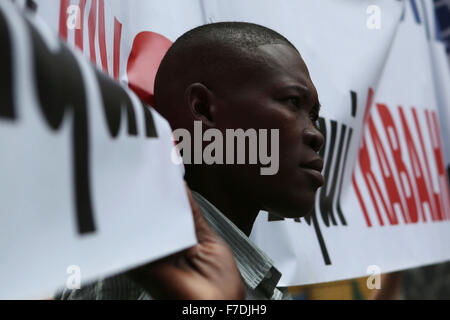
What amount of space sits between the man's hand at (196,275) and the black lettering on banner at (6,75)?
0.81 feet

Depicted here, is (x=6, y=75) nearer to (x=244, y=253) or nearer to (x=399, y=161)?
(x=244, y=253)

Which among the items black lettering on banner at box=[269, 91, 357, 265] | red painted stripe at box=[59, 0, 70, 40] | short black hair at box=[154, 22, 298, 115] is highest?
red painted stripe at box=[59, 0, 70, 40]

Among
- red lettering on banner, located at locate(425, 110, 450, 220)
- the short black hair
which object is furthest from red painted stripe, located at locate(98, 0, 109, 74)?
red lettering on banner, located at locate(425, 110, 450, 220)

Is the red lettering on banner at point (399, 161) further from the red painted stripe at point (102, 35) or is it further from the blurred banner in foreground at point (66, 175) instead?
the blurred banner in foreground at point (66, 175)

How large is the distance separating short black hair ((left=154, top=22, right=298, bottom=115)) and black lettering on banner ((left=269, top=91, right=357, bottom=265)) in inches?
28.5

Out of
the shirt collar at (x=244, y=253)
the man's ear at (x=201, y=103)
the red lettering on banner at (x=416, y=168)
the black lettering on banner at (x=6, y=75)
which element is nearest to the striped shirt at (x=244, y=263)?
the shirt collar at (x=244, y=253)

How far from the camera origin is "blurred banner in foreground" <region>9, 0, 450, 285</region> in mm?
1479

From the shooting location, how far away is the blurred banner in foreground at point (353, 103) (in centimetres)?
148

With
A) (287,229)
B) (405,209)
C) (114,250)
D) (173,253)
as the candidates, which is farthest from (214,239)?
(405,209)

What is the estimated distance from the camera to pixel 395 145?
2107mm

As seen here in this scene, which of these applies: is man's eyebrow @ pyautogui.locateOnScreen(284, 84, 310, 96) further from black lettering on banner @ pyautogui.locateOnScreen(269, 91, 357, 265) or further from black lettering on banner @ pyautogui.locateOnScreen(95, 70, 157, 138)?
black lettering on banner @ pyautogui.locateOnScreen(269, 91, 357, 265)

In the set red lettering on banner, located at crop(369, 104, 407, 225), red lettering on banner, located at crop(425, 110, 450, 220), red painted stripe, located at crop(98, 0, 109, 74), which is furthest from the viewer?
red lettering on banner, located at crop(425, 110, 450, 220)

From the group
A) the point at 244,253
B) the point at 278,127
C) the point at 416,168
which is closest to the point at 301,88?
the point at 278,127

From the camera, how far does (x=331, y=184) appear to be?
6.00 ft
